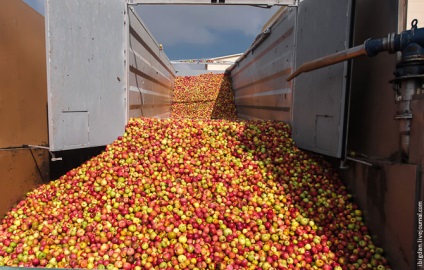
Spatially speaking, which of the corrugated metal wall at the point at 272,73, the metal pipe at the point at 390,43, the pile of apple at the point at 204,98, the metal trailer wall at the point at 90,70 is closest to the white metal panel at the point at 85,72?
the metal trailer wall at the point at 90,70

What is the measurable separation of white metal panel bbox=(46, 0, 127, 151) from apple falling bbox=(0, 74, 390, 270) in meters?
0.58

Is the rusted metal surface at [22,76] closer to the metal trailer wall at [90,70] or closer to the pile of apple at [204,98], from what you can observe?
the metal trailer wall at [90,70]

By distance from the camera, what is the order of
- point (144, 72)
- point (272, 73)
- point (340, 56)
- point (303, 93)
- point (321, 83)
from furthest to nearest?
point (144, 72) < point (272, 73) < point (303, 93) < point (321, 83) < point (340, 56)

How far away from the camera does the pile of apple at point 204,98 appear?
12258mm

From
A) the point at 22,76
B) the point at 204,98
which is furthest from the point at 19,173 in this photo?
the point at 204,98

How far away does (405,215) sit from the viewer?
109 inches

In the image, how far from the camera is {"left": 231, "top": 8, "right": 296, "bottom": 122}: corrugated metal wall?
18.1 ft

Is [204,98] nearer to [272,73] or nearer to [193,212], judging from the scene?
[272,73]

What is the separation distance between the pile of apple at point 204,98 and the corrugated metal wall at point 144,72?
2659 mm

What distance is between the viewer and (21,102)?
14.4ft

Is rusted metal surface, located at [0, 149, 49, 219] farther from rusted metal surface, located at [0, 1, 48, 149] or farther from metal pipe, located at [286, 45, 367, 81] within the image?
metal pipe, located at [286, 45, 367, 81]

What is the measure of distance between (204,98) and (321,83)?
8.95 m

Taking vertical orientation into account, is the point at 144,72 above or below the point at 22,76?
above

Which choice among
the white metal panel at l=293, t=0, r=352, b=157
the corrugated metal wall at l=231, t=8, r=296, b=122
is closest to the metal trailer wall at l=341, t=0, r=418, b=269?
the white metal panel at l=293, t=0, r=352, b=157
